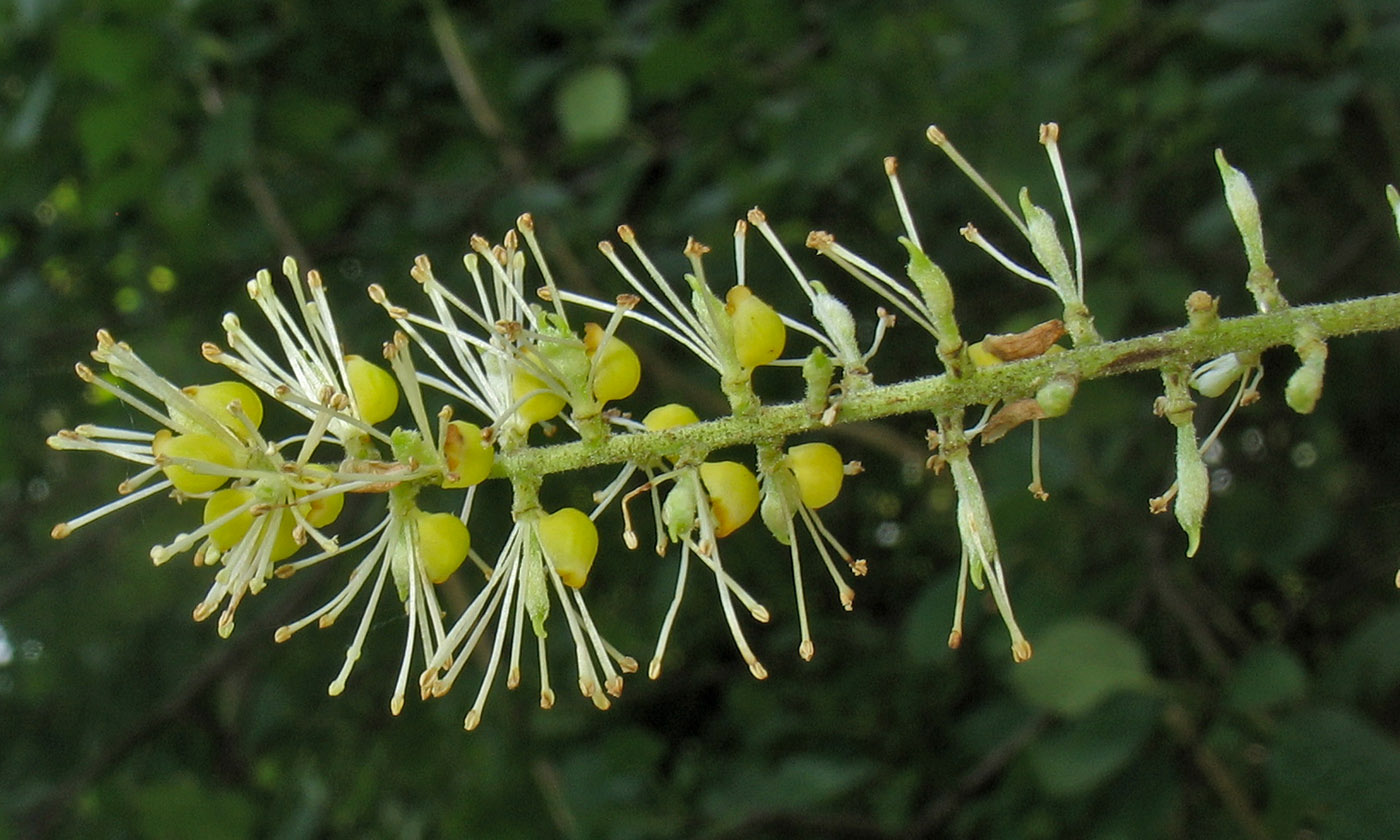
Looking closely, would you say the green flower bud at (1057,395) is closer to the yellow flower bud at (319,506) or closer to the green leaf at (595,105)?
the yellow flower bud at (319,506)

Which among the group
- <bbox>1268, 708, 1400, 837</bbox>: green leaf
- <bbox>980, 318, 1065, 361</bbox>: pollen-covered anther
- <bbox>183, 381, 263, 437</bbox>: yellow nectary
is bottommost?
<bbox>1268, 708, 1400, 837</bbox>: green leaf

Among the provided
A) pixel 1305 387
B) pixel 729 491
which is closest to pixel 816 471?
pixel 729 491

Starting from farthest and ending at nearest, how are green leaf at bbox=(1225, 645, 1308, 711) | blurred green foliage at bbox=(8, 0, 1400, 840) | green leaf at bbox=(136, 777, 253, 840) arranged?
1. green leaf at bbox=(136, 777, 253, 840)
2. blurred green foliage at bbox=(8, 0, 1400, 840)
3. green leaf at bbox=(1225, 645, 1308, 711)

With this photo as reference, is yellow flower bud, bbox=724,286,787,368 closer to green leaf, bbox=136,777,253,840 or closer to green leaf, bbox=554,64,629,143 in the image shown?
green leaf, bbox=554,64,629,143

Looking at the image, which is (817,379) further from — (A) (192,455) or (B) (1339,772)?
(B) (1339,772)

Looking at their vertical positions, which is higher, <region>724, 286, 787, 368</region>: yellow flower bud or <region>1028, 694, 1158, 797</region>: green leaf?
<region>724, 286, 787, 368</region>: yellow flower bud

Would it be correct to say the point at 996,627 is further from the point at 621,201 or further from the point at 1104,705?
the point at 621,201

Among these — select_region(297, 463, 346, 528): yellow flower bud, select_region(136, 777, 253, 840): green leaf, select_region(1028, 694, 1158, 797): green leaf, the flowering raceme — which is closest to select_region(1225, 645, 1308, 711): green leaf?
select_region(1028, 694, 1158, 797): green leaf

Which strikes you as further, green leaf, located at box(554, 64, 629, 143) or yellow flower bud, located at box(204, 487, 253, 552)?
green leaf, located at box(554, 64, 629, 143)
